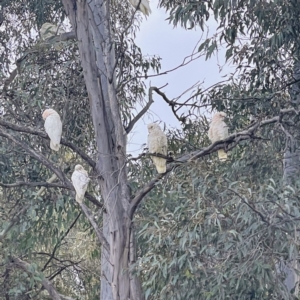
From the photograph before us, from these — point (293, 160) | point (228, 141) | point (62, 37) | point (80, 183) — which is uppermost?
point (62, 37)

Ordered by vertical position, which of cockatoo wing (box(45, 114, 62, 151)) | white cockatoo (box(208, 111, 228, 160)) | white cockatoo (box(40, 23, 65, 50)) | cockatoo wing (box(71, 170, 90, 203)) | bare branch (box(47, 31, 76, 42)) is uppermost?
white cockatoo (box(40, 23, 65, 50))

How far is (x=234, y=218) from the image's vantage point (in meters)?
3.17

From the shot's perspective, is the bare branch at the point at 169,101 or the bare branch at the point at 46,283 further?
the bare branch at the point at 46,283

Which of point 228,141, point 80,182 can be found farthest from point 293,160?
point 80,182

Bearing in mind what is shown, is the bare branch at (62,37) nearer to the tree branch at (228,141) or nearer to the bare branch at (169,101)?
the bare branch at (169,101)

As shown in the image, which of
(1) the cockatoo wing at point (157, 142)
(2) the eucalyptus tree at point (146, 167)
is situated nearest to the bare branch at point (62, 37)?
(2) the eucalyptus tree at point (146, 167)

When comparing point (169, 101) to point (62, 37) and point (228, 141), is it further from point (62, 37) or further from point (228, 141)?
point (62, 37)

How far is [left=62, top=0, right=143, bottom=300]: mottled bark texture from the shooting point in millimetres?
3900

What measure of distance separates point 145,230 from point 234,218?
528 millimetres

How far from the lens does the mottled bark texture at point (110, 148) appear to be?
3.90 metres

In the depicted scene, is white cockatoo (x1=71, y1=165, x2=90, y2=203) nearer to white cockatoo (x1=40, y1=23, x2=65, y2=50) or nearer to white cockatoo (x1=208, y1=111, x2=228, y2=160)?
white cockatoo (x1=208, y1=111, x2=228, y2=160)

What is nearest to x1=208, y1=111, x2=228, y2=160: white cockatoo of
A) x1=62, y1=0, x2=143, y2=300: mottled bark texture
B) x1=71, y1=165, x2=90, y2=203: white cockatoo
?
x1=62, y1=0, x2=143, y2=300: mottled bark texture

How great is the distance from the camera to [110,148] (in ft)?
13.5

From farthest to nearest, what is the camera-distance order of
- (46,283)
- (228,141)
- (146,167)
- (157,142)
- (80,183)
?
(46,283)
(146,167)
(80,183)
(157,142)
(228,141)
